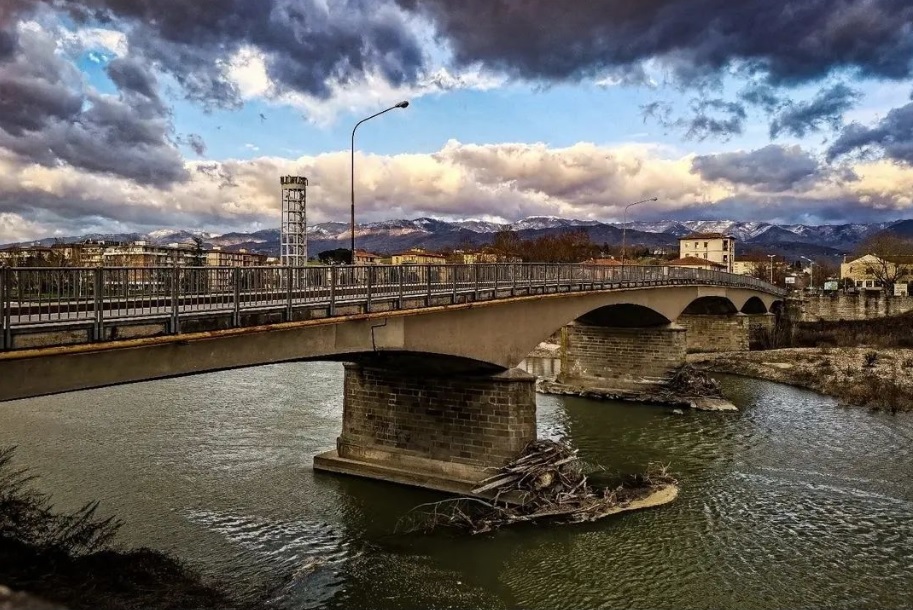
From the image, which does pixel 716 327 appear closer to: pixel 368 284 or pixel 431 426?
pixel 431 426

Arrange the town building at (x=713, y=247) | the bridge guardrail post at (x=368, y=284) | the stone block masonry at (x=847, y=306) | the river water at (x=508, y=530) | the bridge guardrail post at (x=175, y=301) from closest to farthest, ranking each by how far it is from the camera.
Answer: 1. the bridge guardrail post at (x=175, y=301)
2. the river water at (x=508, y=530)
3. the bridge guardrail post at (x=368, y=284)
4. the stone block masonry at (x=847, y=306)
5. the town building at (x=713, y=247)

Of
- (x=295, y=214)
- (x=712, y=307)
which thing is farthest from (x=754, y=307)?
(x=295, y=214)

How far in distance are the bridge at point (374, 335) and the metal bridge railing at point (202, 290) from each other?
0.03 metres

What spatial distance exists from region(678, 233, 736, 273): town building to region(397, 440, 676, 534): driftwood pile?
106 m

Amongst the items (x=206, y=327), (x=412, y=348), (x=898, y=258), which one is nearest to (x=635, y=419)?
(x=412, y=348)

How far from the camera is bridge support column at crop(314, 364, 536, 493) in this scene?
60.0 ft

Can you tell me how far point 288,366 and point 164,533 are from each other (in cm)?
2653

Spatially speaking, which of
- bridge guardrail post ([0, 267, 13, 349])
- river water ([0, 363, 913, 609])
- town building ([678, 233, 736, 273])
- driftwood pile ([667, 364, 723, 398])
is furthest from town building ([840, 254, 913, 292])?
bridge guardrail post ([0, 267, 13, 349])

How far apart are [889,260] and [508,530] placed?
81.6m

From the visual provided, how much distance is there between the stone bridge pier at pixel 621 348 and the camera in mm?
35500

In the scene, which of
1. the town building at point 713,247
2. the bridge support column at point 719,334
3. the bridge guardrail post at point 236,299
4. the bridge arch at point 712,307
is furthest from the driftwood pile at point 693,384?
the town building at point 713,247

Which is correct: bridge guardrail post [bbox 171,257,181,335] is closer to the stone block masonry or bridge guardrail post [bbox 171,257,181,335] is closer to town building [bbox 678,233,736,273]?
the stone block masonry

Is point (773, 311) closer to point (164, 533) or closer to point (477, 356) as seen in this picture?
point (477, 356)

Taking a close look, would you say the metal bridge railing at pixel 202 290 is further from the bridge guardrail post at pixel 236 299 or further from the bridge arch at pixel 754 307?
the bridge arch at pixel 754 307
